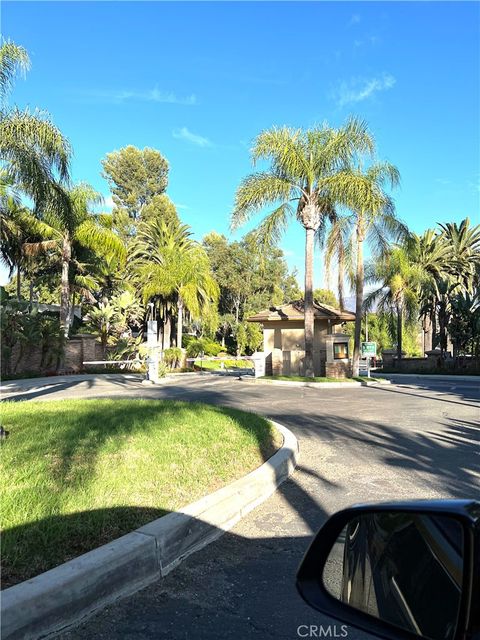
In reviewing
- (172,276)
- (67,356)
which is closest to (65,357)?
(67,356)

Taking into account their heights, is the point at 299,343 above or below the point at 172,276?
below

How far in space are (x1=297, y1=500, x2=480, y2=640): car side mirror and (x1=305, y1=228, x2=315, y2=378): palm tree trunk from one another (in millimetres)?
19429

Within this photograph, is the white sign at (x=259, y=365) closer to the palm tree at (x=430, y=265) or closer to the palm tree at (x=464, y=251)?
the palm tree at (x=430, y=265)

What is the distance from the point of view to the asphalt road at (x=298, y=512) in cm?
300

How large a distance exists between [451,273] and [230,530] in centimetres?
3638

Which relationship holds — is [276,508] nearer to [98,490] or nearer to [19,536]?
[98,490]

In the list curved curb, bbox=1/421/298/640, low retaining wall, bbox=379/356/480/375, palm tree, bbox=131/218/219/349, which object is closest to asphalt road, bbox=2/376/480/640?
curved curb, bbox=1/421/298/640

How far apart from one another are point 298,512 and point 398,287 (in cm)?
Answer: 2789

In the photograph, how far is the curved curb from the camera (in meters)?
2.74

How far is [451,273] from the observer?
37125 millimetres

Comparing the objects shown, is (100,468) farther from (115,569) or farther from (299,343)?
(299,343)

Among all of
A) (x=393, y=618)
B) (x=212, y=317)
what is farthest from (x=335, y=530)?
(x=212, y=317)

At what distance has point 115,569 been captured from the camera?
3.27m

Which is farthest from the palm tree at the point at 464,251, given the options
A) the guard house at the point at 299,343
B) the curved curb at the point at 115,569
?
the curved curb at the point at 115,569
